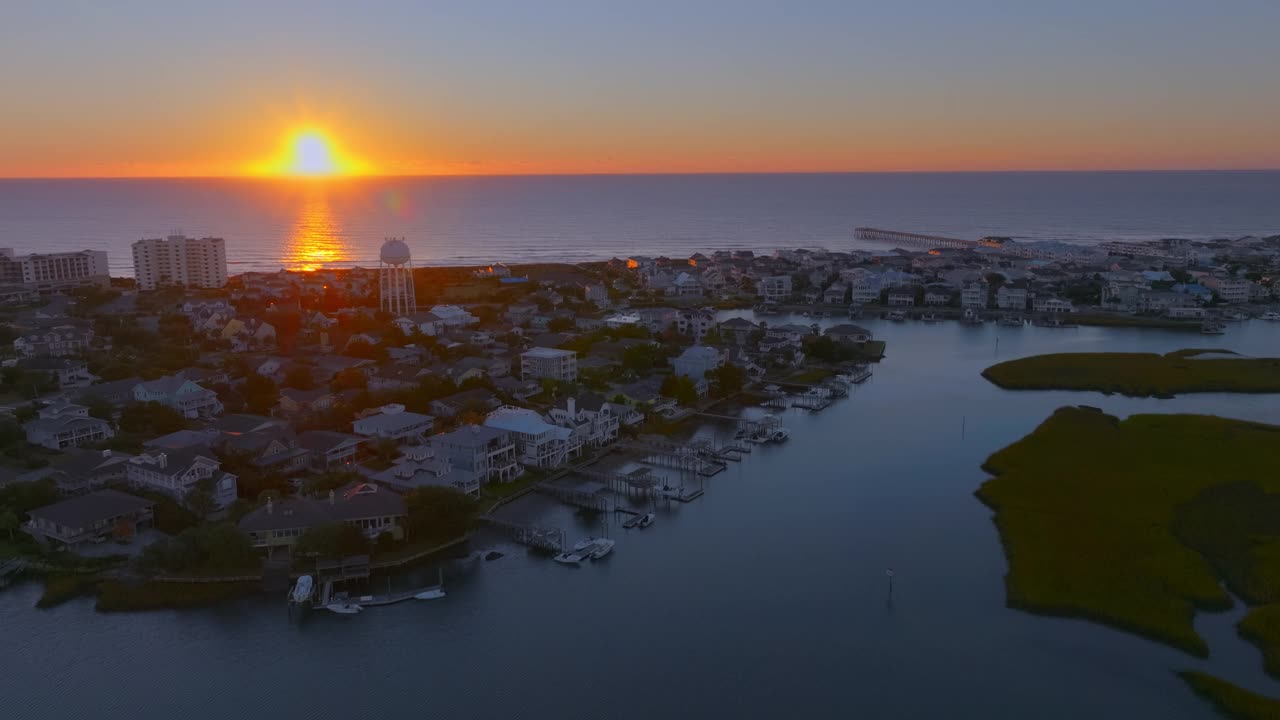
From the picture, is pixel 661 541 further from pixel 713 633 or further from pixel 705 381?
pixel 705 381

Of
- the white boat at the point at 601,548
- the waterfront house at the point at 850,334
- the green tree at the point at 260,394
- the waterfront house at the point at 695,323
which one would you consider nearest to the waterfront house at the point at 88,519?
the green tree at the point at 260,394

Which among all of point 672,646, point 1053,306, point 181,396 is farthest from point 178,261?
point 1053,306

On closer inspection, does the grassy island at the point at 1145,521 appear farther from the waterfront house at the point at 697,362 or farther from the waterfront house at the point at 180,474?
the waterfront house at the point at 180,474

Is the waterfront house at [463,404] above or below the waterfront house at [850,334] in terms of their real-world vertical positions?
below

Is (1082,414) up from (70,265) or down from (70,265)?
down

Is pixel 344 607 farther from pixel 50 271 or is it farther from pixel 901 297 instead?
pixel 50 271

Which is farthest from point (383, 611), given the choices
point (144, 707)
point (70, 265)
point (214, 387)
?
point (70, 265)

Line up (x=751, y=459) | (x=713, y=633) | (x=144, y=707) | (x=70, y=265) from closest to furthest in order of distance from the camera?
(x=144, y=707) → (x=713, y=633) → (x=751, y=459) → (x=70, y=265)
